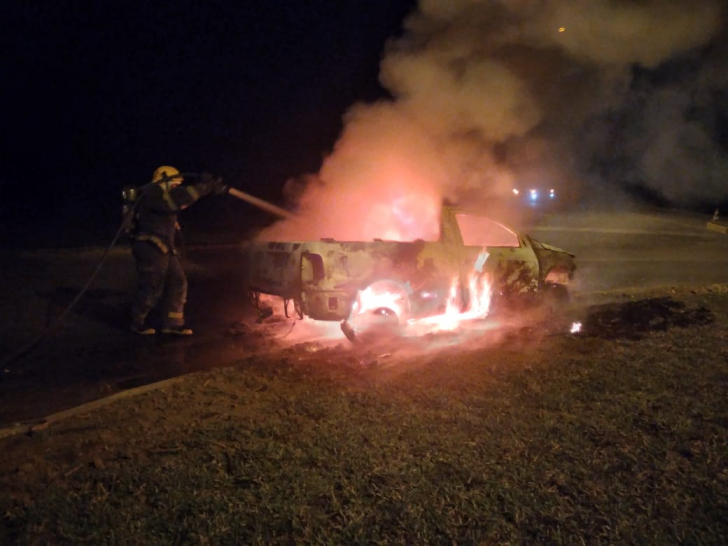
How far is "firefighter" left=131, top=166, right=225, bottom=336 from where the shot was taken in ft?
22.1

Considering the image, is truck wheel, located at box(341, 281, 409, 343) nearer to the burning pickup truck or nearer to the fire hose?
the burning pickup truck

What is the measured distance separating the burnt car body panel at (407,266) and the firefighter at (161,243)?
885 mm

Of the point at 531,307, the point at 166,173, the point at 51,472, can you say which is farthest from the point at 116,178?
the point at 51,472

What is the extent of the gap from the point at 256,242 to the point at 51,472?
3.98 meters

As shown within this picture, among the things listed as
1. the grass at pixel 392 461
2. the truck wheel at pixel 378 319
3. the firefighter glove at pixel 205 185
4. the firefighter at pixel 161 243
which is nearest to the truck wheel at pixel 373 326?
the truck wheel at pixel 378 319

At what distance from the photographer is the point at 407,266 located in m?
6.40

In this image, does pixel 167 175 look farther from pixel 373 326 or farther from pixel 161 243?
pixel 373 326

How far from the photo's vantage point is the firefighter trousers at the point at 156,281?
6.84 m

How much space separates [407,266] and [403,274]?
0.33ft

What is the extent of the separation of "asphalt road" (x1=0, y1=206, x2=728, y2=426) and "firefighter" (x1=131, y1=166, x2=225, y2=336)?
1.13 feet

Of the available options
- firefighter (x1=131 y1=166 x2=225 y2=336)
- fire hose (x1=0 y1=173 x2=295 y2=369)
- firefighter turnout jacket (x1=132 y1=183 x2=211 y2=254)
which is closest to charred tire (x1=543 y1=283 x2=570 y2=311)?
fire hose (x1=0 y1=173 x2=295 y2=369)

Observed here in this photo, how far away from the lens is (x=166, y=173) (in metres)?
7.01

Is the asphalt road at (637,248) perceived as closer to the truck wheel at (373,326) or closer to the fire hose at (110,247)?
the truck wheel at (373,326)

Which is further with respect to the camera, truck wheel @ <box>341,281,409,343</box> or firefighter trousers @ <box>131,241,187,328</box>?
firefighter trousers @ <box>131,241,187,328</box>
